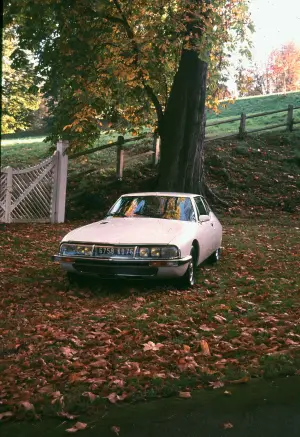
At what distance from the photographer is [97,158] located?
25.1 m

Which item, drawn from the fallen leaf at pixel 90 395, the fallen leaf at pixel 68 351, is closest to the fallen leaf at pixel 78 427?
the fallen leaf at pixel 90 395

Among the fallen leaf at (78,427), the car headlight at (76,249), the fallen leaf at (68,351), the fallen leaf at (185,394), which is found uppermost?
the car headlight at (76,249)

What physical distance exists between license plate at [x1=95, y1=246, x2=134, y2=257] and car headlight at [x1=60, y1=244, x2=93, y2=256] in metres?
0.13

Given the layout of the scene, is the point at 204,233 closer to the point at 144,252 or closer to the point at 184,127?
the point at 144,252

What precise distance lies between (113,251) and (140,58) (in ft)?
28.2

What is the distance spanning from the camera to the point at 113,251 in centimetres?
794

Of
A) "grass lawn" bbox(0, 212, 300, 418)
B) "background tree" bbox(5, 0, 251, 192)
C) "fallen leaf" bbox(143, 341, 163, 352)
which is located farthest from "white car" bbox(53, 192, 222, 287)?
"background tree" bbox(5, 0, 251, 192)

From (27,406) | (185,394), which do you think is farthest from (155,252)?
(27,406)

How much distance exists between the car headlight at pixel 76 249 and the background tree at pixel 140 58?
784cm

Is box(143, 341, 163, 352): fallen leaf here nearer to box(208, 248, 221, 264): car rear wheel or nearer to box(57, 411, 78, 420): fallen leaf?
box(57, 411, 78, 420): fallen leaf

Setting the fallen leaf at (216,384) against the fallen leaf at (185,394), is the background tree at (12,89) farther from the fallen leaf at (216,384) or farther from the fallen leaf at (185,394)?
the fallen leaf at (185,394)

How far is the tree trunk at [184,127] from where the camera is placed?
54.2 ft

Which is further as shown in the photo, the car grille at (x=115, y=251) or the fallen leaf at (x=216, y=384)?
the car grille at (x=115, y=251)

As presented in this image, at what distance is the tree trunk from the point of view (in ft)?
54.2
